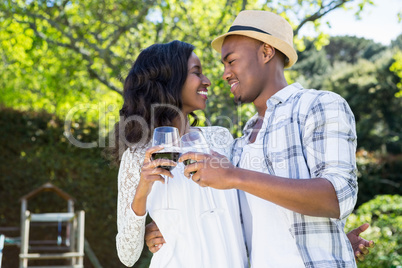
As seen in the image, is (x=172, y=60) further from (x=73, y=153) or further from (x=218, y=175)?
(x=73, y=153)

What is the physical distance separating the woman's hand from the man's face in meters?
0.60

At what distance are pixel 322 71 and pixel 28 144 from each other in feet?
85.4

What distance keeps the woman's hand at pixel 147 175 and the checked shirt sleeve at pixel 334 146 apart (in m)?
0.62

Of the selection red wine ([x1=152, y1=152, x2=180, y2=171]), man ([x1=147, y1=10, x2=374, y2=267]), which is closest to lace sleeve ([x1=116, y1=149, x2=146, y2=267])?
red wine ([x1=152, y1=152, x2=180, y2=171])

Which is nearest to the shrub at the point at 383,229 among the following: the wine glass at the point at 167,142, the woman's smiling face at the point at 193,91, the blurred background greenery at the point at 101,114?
the blurred background greenery at the point at 101,114

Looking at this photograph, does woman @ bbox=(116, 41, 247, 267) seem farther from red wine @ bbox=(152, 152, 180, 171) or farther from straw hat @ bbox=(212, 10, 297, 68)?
straw hat @ bbox=(212, 10, 297, 68)

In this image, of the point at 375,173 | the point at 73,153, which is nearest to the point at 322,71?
the point at 375,173

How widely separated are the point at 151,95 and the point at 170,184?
0.62 metres

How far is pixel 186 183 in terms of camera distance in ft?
8.29

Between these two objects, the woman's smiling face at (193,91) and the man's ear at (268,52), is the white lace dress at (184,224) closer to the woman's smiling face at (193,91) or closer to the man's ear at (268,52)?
the woman's smiling face at (193,91)

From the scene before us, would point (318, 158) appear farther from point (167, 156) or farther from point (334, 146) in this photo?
point (167, 156)

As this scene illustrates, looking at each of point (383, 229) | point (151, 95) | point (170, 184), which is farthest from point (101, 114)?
point (170, 184)

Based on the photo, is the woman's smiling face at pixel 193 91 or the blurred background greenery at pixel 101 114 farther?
the blurred background greenery at pixel 101 114

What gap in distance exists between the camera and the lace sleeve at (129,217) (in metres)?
2.48
